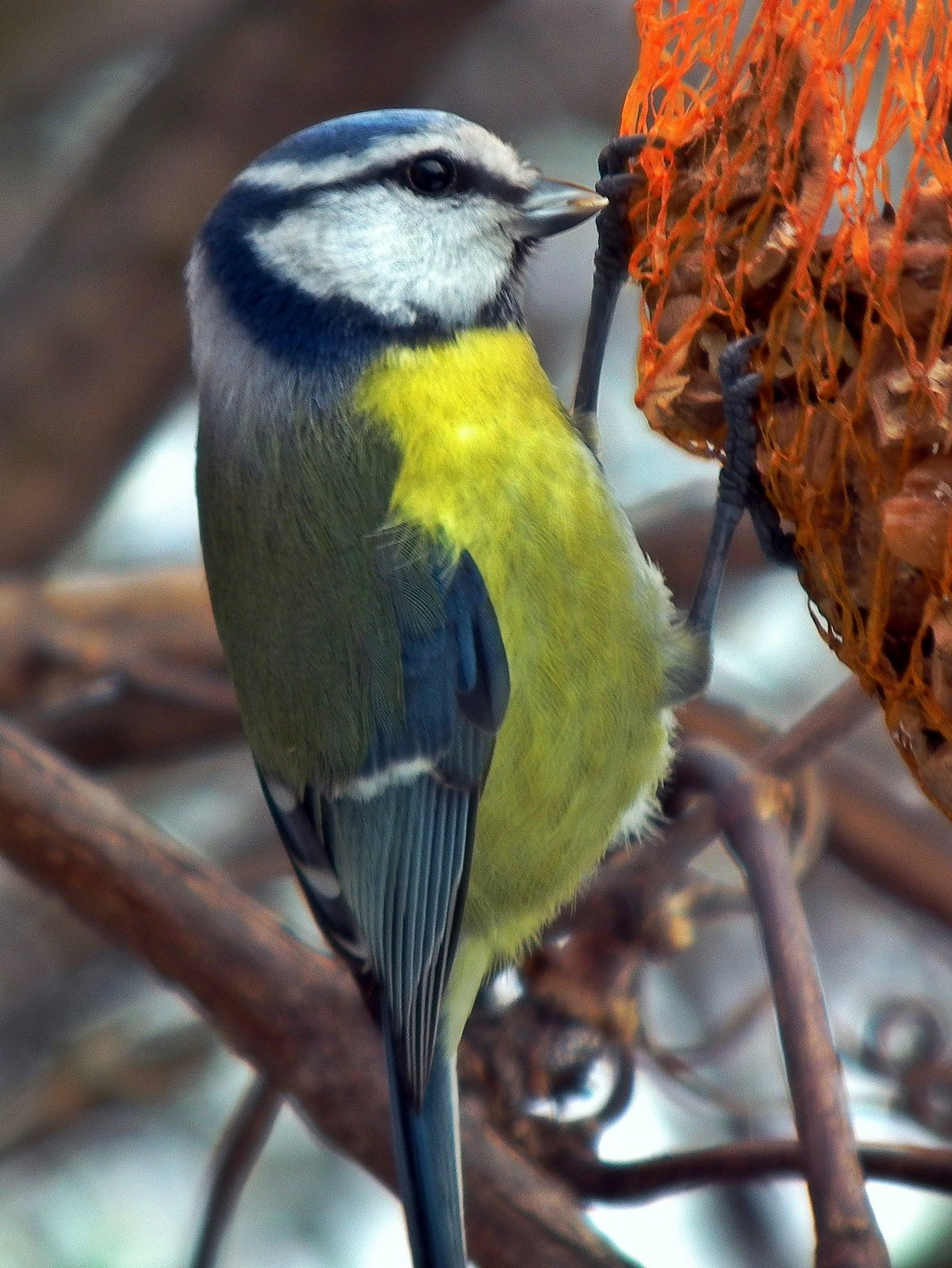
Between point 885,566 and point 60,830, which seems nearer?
point 885,566

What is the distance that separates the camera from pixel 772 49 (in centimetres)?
87

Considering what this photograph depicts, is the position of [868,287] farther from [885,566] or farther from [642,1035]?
[642,1035]

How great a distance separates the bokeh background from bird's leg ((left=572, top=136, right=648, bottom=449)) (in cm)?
44

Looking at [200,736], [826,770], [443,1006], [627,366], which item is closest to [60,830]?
[443,1006]

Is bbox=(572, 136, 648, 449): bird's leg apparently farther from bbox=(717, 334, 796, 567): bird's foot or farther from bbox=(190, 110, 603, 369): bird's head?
bbox=(717, 334, 796, 567): bird's foot

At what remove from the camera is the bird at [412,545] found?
1126 millimetres

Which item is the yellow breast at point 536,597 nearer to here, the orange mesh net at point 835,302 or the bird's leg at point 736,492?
the bird's leg at point 736,492

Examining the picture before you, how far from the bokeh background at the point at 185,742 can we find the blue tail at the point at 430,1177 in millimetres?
488

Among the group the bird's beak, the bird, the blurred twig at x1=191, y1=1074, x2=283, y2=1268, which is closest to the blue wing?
the bird

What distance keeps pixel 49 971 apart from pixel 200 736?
13.9 inches

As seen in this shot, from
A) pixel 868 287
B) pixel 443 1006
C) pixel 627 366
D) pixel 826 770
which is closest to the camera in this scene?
pixel 868 287

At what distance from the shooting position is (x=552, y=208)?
1.15 metres

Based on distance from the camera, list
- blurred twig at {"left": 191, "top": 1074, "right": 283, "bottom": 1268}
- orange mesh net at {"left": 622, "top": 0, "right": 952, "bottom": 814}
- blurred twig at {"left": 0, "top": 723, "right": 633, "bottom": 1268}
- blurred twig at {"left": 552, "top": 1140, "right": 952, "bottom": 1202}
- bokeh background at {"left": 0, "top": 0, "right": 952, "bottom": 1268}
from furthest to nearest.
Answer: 1. bokeh background at {"left": 0, "top": 0, "right": 952, "bottom": 1268}
2. blurred twig at {"left": 191, "top": 1074, "right": 283, "bottom": 1268}
3. blurred twig at {"left": 0, "top": 723, "right": 633, "bottom": 1268}
4. blurred twig at {"left": 552, "top": 1140, "right": 952, "bottom": 1202}
5. orange mesh net at {"left": 622, "top": 0, "right": 952, "bottom": 814}

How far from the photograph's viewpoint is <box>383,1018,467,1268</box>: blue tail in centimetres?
101
